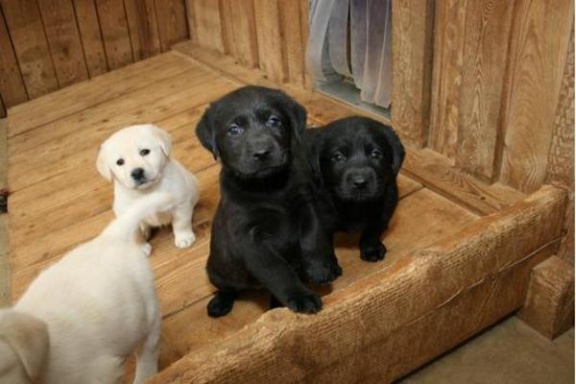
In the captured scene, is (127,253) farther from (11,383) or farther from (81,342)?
(11,383)

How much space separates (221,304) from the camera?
2438mm

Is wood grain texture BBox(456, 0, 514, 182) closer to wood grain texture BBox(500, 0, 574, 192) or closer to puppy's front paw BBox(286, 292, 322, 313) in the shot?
wood grain texture BBox(500, 0, 574, 192)

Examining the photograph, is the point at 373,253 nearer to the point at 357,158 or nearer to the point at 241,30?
the point at 357,158

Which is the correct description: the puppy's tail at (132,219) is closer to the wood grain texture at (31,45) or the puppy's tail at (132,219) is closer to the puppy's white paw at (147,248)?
the puppy's white paw at (147,248)

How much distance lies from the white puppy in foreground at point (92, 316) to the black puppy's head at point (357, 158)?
0.62 meters

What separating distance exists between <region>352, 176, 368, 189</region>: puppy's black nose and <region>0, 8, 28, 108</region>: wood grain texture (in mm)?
2717

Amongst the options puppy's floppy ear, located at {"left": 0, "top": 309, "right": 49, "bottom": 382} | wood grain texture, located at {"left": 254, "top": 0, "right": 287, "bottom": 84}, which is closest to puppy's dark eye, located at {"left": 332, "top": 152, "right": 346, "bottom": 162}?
puppy's floppy ear, located at {"left": 0, "top": 309, "right": 49, "bottom": 382}

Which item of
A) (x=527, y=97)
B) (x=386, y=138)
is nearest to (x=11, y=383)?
(x=386, y=138)

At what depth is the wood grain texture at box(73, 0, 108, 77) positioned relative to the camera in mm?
4191

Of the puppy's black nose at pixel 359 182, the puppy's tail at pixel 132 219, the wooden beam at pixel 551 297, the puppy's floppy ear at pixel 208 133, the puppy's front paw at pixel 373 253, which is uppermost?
the puppy's floppy ear at pixel 208 133

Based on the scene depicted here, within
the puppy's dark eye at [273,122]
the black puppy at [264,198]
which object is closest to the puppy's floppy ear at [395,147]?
the black puppy at [264,198]

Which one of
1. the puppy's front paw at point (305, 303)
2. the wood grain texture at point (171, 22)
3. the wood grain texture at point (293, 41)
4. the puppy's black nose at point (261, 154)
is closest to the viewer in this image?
the puppy's front paw at point (305, 303)

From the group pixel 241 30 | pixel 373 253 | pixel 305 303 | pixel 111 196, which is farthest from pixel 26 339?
pixel 241 30

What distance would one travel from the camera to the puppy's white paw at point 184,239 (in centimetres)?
279
